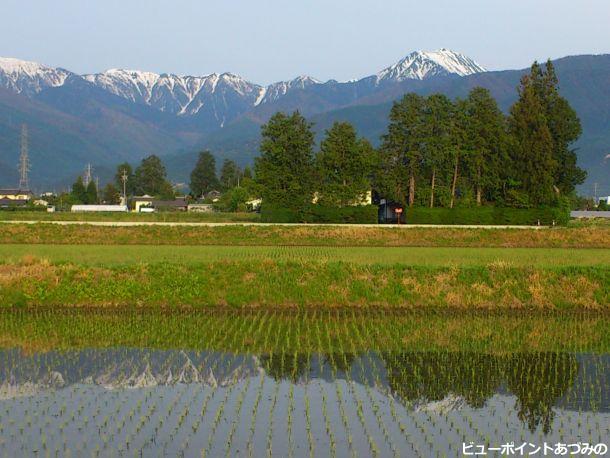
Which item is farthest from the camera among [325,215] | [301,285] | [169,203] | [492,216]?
[169,203]

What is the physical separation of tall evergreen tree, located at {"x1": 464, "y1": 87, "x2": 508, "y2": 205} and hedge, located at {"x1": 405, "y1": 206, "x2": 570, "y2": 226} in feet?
21.1

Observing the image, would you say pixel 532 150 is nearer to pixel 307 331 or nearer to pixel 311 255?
pixel 311 255

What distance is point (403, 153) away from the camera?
9525cm

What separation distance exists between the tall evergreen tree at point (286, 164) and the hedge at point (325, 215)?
0.97m

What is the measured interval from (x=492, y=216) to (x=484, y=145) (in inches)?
455

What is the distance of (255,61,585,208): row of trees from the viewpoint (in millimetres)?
86125

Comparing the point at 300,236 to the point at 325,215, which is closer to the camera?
the point at 300,236

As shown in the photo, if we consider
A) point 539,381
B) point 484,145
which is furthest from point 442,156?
point 539,381

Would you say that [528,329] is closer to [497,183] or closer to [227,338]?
[227,338]

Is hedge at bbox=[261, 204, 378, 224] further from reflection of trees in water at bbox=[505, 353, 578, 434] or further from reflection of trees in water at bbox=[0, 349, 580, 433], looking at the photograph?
reflection of trees in water at bbox=[505, 353, 578, 434]

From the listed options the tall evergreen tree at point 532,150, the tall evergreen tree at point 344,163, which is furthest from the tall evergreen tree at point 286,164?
the tall evergreen tree at point 532,150

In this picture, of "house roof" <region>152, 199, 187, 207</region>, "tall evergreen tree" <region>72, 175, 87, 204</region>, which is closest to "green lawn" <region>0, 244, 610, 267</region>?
"house roof" <region>152, 199, 187, 207</region>

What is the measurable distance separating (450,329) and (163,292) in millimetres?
11837

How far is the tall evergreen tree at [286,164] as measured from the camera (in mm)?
85688
